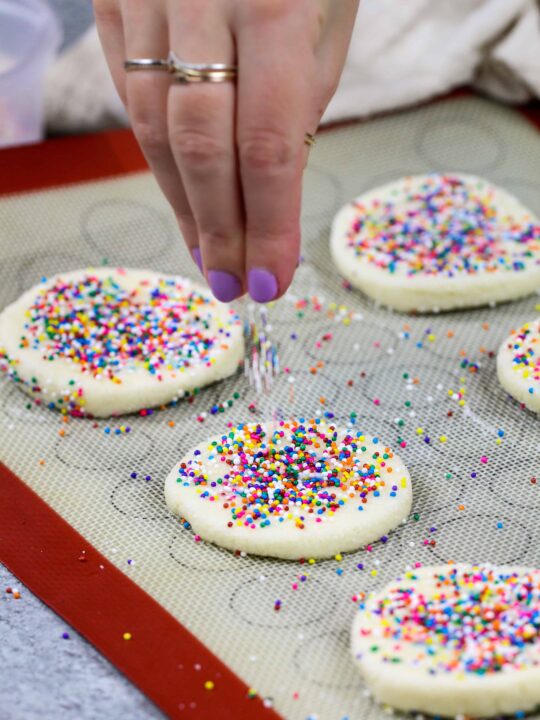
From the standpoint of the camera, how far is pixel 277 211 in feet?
2.64

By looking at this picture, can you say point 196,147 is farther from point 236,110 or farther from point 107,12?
point 107,12

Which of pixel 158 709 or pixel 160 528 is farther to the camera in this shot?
pixel 160 528

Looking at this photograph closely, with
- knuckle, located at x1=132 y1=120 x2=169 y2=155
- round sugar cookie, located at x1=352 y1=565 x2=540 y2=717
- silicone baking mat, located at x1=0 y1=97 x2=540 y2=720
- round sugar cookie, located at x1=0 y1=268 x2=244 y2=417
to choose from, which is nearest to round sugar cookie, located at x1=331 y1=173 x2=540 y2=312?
silicone baking mat, located at x1=0 y1=97 x2=540 y2=720

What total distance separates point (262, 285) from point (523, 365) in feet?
1.44

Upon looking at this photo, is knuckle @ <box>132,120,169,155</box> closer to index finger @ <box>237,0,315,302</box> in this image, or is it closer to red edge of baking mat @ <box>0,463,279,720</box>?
index finger @ <box>237,0,315,302</box>

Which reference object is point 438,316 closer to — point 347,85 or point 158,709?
point 347,85

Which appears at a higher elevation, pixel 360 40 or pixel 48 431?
pixel 360 40

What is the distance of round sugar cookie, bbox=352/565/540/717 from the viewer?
33.3 inches

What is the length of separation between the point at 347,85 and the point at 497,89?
0.24m

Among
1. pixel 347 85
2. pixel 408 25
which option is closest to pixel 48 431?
pixel 347 85

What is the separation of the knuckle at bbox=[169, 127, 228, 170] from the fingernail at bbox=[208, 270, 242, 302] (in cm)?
10

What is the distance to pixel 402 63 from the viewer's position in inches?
65.9

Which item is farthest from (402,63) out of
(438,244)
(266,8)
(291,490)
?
(266,8)

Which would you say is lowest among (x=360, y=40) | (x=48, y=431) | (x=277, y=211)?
(x=48, y=431)
